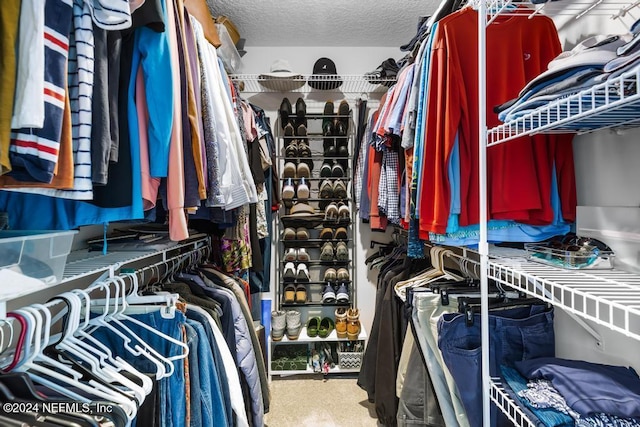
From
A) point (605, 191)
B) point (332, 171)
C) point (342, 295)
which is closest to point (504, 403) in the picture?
point (605, 191)

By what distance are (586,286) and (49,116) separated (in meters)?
1.04

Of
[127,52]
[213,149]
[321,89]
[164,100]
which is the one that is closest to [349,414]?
[213,149]

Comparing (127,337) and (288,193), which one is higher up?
(288,193)

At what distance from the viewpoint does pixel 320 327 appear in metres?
2.45

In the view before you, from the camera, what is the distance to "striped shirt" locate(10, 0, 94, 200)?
627mm

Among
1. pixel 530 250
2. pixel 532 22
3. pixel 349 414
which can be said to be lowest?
pixel 349 414

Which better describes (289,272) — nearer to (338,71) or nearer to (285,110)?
(285,110)

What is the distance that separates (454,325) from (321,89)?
2.10m

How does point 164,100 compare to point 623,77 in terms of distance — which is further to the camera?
point 164,100

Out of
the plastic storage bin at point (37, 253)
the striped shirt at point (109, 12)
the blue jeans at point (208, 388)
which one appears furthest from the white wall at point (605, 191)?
the plastic storage bin at point (37, 253)

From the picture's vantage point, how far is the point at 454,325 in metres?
0.96

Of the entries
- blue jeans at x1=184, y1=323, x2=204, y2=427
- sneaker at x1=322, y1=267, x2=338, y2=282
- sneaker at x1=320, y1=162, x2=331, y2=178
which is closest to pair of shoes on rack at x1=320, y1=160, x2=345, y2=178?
sneaker at x1=320, y1=162, x2=331, y2=178

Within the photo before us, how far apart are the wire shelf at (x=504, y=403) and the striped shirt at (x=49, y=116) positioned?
103 centimetres

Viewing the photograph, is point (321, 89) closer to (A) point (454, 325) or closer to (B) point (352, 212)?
(B) point (352, 212)
